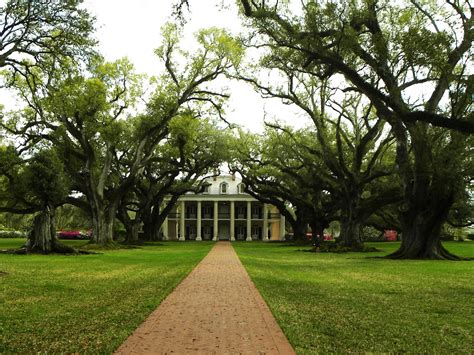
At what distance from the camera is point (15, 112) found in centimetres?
3200

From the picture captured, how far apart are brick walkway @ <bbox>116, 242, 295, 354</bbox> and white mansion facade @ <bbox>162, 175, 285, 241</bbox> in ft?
186

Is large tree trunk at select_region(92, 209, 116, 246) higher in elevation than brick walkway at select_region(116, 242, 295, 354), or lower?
higher

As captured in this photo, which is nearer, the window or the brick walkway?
the brick walkway

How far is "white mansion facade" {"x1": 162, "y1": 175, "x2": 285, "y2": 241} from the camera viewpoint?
6706 cm

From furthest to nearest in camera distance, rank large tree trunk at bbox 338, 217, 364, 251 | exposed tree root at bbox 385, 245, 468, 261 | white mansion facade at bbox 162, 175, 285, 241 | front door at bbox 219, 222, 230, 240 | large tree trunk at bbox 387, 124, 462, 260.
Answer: front door at bbox 219, 222, 230, 240 → white mansion facade at bbox 162, 175, 285, 241 → large tree trunk at bbox 338, 217, 364, 251 → exposed tree root at bbox 385, 245, 468, 261 → large tree trunk at bbox 387, 124, 462, 260

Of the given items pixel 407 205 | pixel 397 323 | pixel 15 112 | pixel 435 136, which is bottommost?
pixel 397 323

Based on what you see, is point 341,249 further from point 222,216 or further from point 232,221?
point 222,216

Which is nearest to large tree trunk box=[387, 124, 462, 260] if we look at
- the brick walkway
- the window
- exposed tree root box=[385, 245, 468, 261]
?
exposed tree root box=[385, 245, 468, 261]

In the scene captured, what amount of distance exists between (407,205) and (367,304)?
52.1 ft

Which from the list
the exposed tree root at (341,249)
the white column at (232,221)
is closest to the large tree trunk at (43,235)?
the exposed tree root at (341,249)

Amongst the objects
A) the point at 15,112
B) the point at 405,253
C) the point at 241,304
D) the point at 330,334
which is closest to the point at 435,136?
the point at 405,253

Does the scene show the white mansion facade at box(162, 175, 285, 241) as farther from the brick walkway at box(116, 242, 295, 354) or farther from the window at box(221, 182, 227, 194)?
the brick walkway at box(116, 242, 295, 354)

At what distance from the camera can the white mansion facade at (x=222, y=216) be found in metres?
67.1

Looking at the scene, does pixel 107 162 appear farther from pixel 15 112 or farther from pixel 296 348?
pixel 296 348
